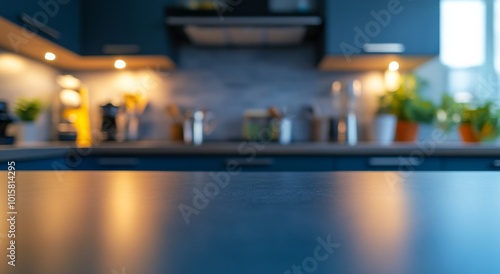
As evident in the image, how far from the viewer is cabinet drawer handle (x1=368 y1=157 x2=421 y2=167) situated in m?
1.83

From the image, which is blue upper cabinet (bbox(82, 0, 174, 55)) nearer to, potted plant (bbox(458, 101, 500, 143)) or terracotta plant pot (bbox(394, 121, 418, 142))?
terracotta plant pot (bbox(394, 121, 418, 142))

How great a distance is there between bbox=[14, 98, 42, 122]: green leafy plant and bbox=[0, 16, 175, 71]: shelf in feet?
0.95

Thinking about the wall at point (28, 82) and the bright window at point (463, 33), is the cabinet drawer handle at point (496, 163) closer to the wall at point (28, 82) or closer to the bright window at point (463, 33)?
the bright window at point (463, 33)

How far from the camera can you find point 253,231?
0.86 ft

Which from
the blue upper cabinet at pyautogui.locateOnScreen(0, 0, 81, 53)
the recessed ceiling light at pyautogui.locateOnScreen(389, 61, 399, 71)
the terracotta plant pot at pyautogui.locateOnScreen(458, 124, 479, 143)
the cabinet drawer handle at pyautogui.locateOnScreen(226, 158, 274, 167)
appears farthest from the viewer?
the recessed ceiling light at pyautogui.locateOnScreen(389, 61, 399, 71)

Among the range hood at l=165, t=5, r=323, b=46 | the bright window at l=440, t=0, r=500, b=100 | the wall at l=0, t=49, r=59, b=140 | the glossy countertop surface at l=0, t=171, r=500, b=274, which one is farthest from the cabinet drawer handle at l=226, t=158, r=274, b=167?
the bright window at l=440, t=0, r=500, b=100

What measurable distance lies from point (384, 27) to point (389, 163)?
0.81 meters

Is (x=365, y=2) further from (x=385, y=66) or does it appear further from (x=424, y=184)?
(x=424, y=184)

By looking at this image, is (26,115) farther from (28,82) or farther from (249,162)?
(249,162)

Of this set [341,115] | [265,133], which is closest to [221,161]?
[265,133]

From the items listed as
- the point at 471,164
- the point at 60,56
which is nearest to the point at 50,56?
the point at 60,56

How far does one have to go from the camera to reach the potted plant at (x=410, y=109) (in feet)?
7.48

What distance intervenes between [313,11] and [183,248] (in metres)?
2.15

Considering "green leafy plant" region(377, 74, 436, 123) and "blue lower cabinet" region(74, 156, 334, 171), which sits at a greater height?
"green leafy plant" region(377, 74, 436, 123)
